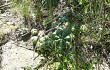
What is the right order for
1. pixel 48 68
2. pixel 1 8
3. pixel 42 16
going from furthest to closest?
pixel 1 8 → pixel 42 16 → pixel 48 68

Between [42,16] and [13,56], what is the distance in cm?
57

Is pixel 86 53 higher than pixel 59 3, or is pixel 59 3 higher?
pixel 59 3

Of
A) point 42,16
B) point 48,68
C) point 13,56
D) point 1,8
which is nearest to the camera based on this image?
point 48,68

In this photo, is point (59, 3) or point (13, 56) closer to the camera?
point (13, 56)

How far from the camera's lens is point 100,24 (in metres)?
2.35

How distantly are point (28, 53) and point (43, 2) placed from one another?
2.07 ft

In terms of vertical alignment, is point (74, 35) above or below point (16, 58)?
above

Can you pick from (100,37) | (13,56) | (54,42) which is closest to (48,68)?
(54,42)

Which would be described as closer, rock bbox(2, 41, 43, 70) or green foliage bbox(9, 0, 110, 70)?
green foliage bbox(9, 0, 110, 70)

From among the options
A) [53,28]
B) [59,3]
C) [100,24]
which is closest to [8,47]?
[53,28]

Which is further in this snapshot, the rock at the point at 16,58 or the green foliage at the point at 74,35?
the rock at the point at 16,58

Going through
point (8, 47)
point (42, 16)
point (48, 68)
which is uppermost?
point (42, 16)

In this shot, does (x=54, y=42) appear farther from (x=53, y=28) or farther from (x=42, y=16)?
(x=42, y=16)

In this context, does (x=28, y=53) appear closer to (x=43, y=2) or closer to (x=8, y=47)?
(x=8, y=47)
